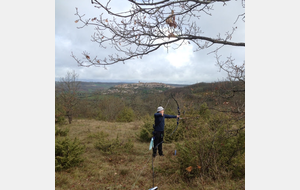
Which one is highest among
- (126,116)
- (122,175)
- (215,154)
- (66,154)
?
(215,154)

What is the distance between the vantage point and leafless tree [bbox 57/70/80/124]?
14984 millimetres

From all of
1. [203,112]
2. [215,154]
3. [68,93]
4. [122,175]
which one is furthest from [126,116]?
[215,154]

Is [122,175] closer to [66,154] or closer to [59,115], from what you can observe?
[66,154]

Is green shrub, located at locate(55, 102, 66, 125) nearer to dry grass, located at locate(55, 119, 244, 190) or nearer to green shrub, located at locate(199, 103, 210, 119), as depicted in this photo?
dry grass, located at locate(55, 119, 244, 190)

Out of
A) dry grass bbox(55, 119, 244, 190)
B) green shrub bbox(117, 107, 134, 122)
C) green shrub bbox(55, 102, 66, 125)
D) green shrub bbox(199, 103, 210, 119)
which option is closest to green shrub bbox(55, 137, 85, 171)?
Result: dry grass bbox(55, 119, 244, 190)

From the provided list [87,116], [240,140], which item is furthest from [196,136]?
[87,116]

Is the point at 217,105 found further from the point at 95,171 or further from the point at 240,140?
the point at 95,171

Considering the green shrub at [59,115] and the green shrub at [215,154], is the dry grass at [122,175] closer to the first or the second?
the green shrub at [215,154]

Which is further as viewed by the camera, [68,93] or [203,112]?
[68,93]

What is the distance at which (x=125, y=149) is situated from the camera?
690 centimetres

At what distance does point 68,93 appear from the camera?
15.3 meters

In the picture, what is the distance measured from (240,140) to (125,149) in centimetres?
432

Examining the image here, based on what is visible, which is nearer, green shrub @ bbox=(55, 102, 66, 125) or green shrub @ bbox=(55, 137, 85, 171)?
green shrub @ bbox=(55, 137, 85, 171)

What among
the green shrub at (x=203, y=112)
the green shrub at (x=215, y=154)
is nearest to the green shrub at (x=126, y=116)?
the green shrub at (x=203, y=112)
